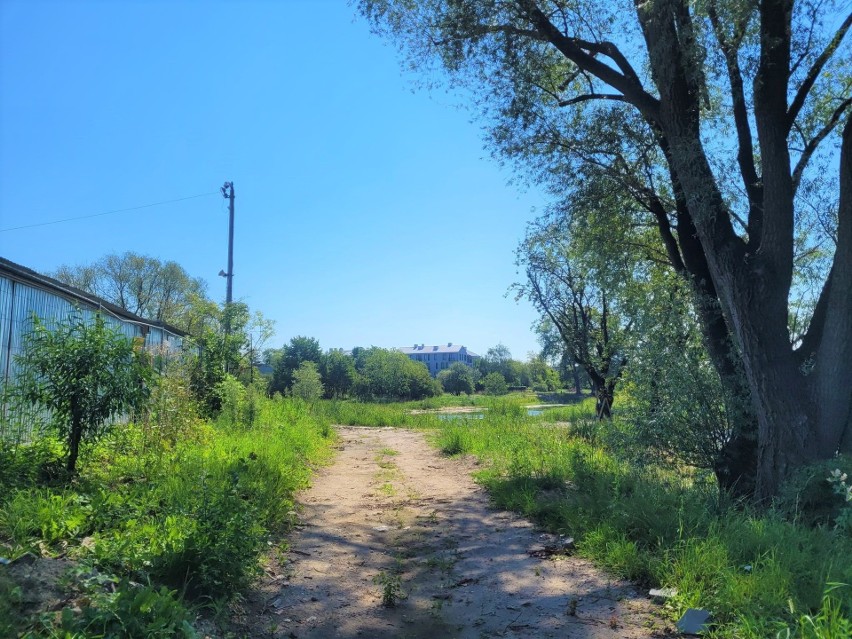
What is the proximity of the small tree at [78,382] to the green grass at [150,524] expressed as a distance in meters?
0.42

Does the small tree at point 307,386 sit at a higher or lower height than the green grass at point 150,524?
higher

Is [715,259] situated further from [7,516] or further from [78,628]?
[7,516]

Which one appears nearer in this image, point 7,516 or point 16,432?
Result: point 7,516

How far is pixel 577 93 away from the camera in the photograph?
975 centimetres

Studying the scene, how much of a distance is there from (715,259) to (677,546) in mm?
3770

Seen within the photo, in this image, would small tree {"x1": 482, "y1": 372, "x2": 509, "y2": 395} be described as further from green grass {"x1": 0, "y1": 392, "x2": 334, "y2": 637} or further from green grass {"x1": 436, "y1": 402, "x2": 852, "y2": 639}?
green grass {"x1": 0, "y1": 392, "x2": 334, "y2": 637}

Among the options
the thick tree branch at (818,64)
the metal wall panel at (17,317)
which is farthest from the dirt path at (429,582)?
the thick tree branch at (818,64)

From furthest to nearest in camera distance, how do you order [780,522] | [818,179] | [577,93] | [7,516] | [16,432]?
[577,93], [818,179], [16,432], [780,522], [7,516]

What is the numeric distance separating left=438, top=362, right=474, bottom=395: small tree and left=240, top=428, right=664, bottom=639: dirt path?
62748 mm

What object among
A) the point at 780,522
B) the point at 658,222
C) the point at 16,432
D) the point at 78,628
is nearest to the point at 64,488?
the point at 16,432

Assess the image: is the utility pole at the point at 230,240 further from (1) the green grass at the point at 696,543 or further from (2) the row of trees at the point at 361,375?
(2) the row of trees at the point at 361,375

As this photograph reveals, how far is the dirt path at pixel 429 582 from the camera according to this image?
144 inches

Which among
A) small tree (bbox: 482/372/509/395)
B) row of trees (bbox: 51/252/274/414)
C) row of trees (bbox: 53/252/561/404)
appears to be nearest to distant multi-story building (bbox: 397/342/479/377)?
row of trees (bbox: 53/252/561/404)

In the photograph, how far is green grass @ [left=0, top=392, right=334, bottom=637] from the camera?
3.07 metres
